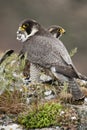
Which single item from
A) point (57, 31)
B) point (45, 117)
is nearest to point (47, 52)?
point (57, 31)

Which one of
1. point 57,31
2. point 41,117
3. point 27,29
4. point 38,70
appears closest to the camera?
point 41,117

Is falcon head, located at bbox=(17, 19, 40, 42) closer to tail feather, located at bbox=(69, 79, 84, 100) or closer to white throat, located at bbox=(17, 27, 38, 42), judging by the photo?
white throat, located at bbox=(17, 27, 38, 42)

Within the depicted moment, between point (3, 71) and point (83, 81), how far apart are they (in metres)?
2.08

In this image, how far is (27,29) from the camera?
32.0 ft

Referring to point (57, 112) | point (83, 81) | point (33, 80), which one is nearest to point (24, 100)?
point (57, 112)

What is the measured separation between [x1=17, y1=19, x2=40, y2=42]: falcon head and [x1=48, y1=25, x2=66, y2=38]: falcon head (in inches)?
29.3

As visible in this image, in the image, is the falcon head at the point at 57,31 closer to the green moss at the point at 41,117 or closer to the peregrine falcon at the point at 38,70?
the peregrine falcon at the point at 38,70

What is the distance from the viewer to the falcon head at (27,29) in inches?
381

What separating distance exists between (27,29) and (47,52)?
3.37ft

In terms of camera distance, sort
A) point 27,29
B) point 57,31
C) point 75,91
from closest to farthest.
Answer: point 75,91, point 27,29, point 57,31

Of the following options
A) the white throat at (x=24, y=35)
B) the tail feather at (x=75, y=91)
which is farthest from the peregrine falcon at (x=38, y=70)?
the tail feather at (x=75, y=91)

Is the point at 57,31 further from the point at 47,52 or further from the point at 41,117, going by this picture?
the point at 41,117

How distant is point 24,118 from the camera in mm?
6969

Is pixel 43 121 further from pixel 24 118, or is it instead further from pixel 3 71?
pixel 3 71
